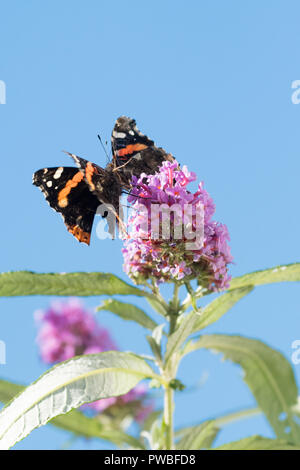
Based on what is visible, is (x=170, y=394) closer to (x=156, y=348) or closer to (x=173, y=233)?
(x=156, y=348)

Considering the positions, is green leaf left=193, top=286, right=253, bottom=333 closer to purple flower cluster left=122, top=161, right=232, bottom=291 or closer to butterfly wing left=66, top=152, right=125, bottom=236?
purple flower cluster left=122, top=161, right=232, bottom=291

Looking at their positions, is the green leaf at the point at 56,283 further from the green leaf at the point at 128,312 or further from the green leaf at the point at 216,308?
the green leaf at the point at 216,308

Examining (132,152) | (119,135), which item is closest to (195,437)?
(132,152)

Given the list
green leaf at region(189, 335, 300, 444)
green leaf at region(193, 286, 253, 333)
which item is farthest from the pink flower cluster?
green leaf at region(193, 286, 253, 333)

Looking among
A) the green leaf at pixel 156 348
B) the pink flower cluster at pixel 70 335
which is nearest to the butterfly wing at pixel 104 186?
the green leaf at pixel 156 348
